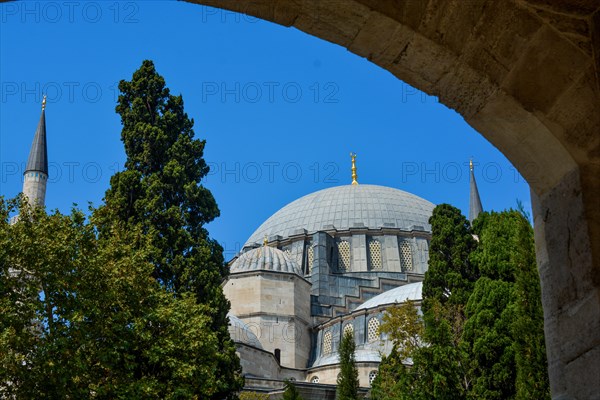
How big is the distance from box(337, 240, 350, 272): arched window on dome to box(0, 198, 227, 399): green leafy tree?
1103 inches

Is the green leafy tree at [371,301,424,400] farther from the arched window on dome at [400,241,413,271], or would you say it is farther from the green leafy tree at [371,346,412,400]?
the arched window on dome at [400,241,413,271]

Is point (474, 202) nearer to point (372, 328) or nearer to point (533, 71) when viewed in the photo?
point (372, 328)

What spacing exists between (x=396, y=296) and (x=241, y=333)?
7666mm

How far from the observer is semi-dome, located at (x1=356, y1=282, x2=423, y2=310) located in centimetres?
3550

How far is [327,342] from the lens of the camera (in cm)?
3700

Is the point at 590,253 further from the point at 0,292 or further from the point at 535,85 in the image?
the point at 0,292

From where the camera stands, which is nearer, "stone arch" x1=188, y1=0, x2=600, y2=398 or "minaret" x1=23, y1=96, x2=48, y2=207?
"stone arch" x1=188, y1=0, x2=600, y2=398

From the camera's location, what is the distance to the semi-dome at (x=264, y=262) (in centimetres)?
3731

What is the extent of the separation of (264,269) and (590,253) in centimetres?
3423

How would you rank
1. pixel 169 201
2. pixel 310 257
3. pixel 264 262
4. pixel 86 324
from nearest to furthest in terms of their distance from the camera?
pixel 86 324 < pixel 169 201 < pixel 264 262 < pixel 310 257

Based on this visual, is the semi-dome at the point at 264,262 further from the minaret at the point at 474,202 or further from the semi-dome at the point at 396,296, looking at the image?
the minaret at the point at 474,202

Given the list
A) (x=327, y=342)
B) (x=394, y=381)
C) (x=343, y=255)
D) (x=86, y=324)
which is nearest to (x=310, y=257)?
(x=343, y=255)

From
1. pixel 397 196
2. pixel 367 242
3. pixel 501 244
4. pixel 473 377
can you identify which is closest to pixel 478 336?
pixel 473 377

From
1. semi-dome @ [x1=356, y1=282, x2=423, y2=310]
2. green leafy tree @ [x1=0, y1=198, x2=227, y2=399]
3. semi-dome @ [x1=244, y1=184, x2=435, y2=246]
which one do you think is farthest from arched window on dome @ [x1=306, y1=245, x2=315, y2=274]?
green leafy tree @ [x1=0, y1=198, x2=227, y2=399]
